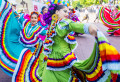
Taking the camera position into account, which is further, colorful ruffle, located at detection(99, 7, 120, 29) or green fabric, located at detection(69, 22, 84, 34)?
colorful ruffle, located at detection(99, 7, 120, 29)

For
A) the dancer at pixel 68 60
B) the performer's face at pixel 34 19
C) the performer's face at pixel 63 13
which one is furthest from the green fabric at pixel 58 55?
the performer's face at pixel 34 19

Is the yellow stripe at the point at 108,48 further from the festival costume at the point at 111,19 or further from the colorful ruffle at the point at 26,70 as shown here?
the festival costume at the point at 111,19

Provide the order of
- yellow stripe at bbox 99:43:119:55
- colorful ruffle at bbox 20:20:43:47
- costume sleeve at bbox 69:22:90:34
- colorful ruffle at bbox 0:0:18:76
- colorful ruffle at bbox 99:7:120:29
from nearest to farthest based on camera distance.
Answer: yellow stripe at bbox 99:43:119:55 → costume sleeve at bbox 69:22:90:34 → colorful ruffle at bbox 0:0:18:76 → colorful ruffle at bbox 20:20:43:47 → colorful ruffle at bbox 99:7:120:29

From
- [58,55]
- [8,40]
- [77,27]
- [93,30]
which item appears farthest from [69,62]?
[8,40]

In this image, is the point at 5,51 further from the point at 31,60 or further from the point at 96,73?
the point at 96,73

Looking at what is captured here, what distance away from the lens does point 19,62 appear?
228 cm

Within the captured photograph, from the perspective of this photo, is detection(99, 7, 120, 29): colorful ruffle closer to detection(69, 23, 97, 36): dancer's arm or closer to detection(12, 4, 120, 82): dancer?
detection(12, 4, 120, 82): dancer

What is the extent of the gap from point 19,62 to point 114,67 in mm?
1525

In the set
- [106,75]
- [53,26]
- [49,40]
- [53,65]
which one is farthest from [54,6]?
[106,75]

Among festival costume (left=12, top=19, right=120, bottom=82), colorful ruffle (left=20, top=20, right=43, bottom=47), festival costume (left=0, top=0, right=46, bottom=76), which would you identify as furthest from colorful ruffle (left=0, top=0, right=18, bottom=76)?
colorful ruffle (left=20, top=20, right=43, bottom=47)

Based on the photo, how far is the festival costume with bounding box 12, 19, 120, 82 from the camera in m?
1.23

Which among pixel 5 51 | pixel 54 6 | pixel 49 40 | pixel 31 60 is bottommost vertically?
pixel 31 60

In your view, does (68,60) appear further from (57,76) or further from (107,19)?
(107,19)

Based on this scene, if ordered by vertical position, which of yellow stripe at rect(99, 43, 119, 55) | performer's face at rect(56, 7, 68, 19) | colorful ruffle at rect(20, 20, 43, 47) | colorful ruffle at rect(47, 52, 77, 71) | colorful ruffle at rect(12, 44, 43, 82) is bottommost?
colorful ruffle at rect(12, 44, 43, 82)
